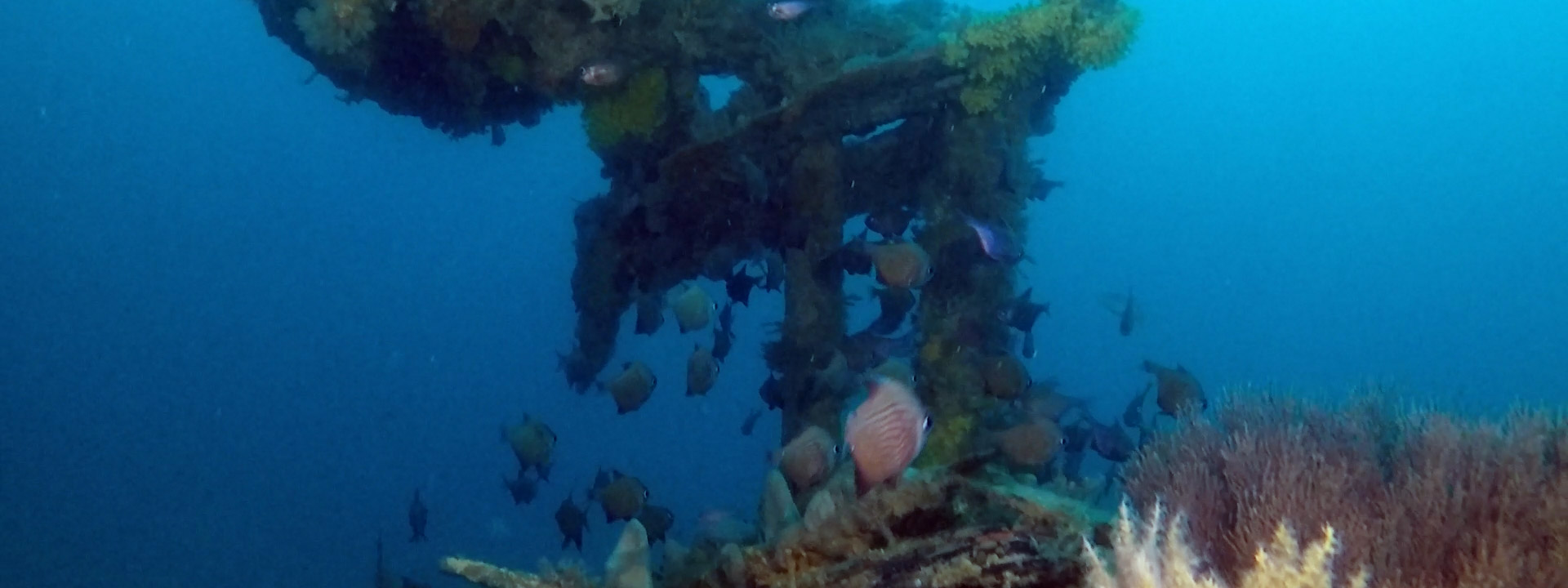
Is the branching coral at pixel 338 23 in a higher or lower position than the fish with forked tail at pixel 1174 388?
higher

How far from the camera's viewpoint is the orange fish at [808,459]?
638cm

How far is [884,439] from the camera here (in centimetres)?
485

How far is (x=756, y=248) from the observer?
9.44m

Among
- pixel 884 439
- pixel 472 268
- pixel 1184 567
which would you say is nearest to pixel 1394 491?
pixel 1184 567

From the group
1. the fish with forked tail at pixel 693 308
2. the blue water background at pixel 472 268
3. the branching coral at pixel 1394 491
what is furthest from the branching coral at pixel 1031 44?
the blue water background at pixel 472 268

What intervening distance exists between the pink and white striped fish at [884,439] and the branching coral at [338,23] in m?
5.43

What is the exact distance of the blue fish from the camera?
7754mm

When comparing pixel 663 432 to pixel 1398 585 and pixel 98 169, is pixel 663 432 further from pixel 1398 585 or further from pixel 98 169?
pixel 98 169

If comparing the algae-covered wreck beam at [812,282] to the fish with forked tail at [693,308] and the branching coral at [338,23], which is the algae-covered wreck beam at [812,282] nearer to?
the fish with forked tail at [693,308]

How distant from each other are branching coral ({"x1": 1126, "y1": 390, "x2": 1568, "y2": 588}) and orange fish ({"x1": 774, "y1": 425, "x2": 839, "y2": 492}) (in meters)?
2.65

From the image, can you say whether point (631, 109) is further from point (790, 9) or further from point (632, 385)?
point (632, 385)

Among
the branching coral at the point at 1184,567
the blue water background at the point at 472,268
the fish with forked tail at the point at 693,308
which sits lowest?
the branching coral at the point at 1184,567

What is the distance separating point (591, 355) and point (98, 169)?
10794 cm

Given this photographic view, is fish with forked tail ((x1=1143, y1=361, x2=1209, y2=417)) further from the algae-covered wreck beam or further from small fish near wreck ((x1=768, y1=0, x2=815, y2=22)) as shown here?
small fish near wreck ((x1=768, y1=0, x2=815, y2=22))
